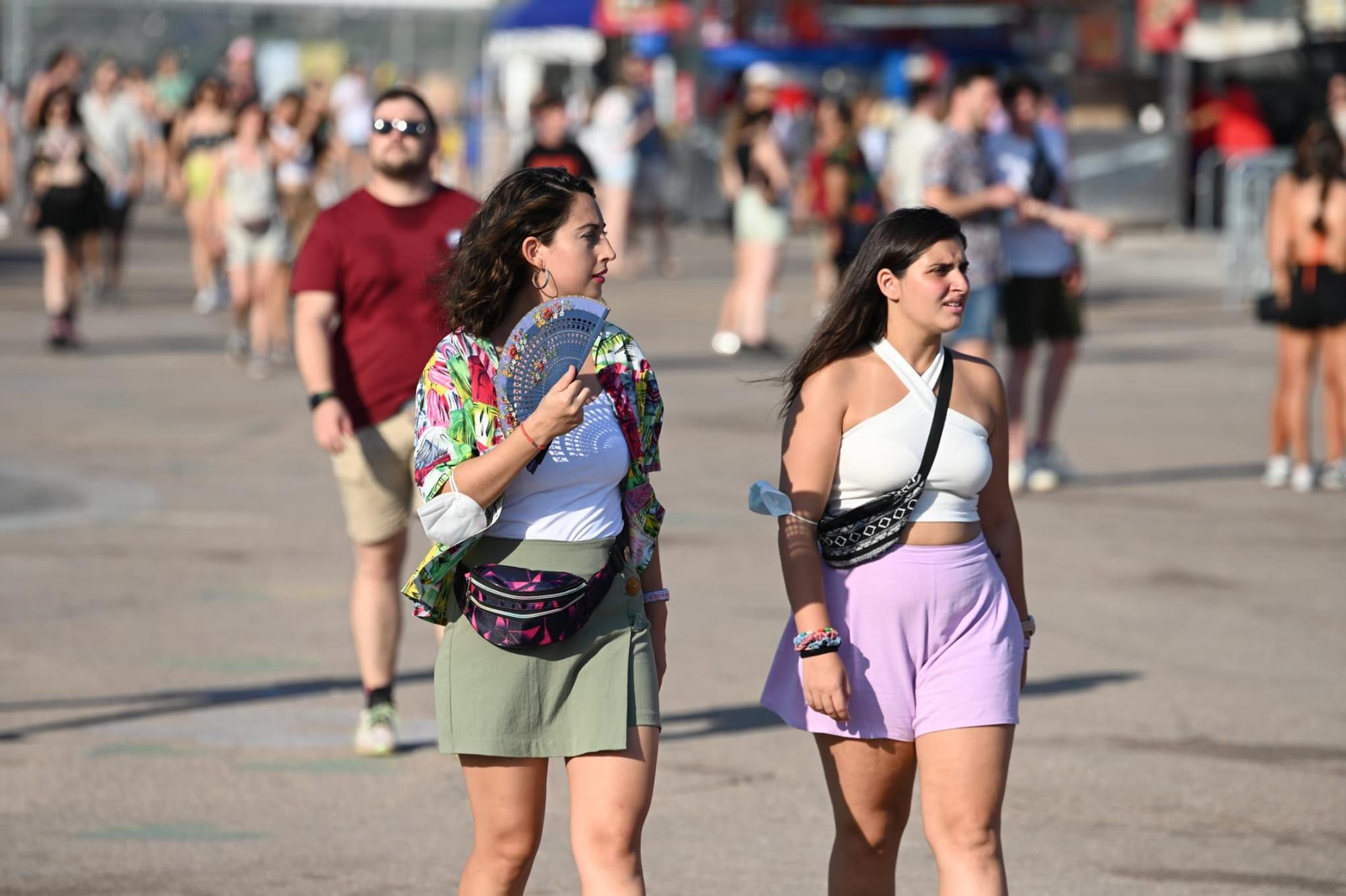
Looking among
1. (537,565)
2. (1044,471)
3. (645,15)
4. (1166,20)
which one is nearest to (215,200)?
(1044,471)

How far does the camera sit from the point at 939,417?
14.3ft

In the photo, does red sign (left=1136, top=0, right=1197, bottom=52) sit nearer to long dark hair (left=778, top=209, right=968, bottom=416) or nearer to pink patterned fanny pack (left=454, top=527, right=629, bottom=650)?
long dark hair (left=778, top=209, right=968, bottom=416)

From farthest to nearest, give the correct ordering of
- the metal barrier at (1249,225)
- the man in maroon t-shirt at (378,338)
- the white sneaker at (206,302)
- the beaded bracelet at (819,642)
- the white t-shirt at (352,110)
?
the white t-shirt at (352,110) → the metal barrier at (1249,225) → the white sneaker at (206,302) → the man in maroon t-shirt at (378,338) → the beaded bracelet at (819,642)

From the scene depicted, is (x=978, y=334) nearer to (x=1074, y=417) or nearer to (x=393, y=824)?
(x=1074, y=417)

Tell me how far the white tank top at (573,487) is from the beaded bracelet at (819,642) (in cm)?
46

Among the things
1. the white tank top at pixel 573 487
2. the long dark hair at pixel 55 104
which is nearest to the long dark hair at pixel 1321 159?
the white tank top at pixel 573 487

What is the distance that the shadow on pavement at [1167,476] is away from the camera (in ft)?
38.3

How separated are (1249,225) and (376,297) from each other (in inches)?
649

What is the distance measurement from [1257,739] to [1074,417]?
749cm

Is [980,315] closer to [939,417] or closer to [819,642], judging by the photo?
[939,417]

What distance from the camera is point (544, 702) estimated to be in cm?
→ 409

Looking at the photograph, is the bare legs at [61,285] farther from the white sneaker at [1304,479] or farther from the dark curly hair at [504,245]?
the dark curly hair at [504,245]

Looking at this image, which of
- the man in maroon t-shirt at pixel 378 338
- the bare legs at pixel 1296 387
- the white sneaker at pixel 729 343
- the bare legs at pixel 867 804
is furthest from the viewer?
the white sneaker at pixel 729 343

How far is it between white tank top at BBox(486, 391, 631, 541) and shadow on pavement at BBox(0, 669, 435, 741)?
312cm
